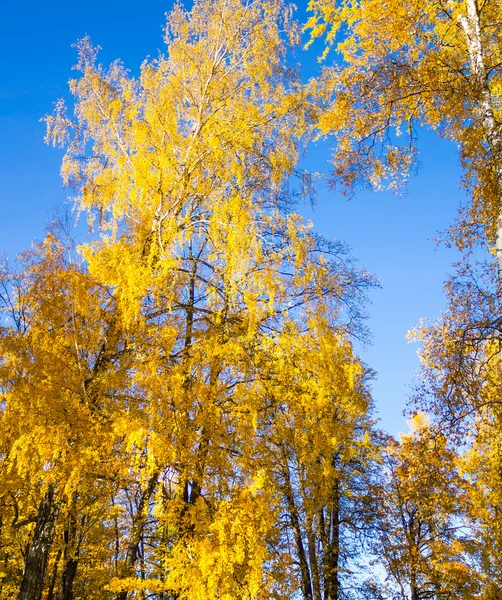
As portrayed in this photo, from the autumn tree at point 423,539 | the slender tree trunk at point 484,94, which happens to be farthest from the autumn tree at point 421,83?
the autumn tree at point 423,539

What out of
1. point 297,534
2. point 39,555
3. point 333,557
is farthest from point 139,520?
point 333,557

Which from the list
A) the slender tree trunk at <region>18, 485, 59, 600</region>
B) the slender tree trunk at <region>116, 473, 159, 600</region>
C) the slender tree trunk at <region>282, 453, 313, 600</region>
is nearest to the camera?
the slender tree trunk at <region>18, 485, 59, 600</region>

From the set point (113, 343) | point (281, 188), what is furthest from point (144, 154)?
point (113, 343)

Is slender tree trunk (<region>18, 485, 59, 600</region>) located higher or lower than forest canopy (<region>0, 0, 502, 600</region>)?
lower

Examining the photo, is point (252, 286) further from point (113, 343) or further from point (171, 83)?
point (171, 83)

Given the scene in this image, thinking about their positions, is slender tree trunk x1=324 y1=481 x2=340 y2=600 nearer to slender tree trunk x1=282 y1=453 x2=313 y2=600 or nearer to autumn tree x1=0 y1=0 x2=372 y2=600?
slender tree trunk x1=282 y1=453 x2=313 y2=600

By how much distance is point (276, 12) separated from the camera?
10570 millimetres

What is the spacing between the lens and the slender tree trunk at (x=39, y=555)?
7027 millimetres

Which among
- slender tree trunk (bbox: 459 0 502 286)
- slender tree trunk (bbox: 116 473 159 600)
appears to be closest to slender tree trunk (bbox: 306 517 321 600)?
slender tree trunk (bbox: 116 473 159 600)

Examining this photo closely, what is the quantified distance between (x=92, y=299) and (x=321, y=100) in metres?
6.04

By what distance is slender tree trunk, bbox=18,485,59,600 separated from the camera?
7027 millimetres

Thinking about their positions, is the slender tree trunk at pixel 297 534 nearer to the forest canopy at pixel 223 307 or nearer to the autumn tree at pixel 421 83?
the forest canopy at pixel 223 307

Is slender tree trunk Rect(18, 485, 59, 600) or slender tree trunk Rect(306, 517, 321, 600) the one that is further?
slender tree trunk Rect(306, 517, 321, 600)

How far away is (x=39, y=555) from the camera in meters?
7.22
